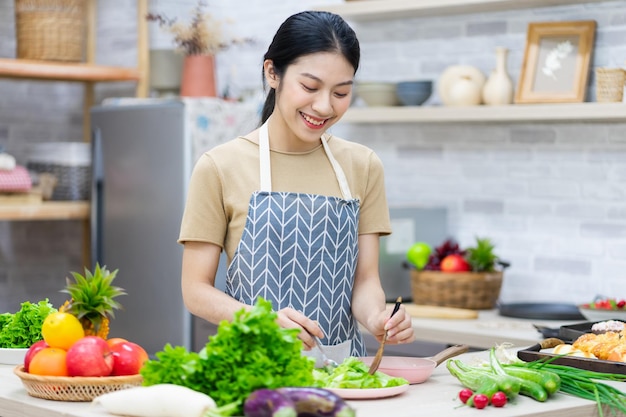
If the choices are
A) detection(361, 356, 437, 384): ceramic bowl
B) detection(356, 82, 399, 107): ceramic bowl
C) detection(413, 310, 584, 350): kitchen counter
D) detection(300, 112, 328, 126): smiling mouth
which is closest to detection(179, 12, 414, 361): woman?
detection(300, 112, 328, 126): smiling mouth

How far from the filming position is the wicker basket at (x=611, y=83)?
4.07 m

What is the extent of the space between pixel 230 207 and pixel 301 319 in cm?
54

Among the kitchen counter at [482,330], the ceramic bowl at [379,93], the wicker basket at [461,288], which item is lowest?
the kitchen counter at [482,330]

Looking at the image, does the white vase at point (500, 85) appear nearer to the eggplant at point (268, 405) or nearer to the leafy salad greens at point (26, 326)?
the leafy salad greens at point (26, 326)

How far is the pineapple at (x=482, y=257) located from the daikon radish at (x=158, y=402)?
101 inches

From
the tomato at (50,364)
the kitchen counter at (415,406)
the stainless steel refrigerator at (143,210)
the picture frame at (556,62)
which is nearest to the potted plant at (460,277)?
the picture frame at (556,62)

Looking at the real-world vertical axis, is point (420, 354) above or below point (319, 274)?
below

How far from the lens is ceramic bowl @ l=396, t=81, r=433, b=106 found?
471cm

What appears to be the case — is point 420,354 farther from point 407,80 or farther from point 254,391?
point 254,391

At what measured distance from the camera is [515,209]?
15.1 ft

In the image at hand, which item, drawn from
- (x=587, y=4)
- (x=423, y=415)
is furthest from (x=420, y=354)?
(x=423, y=415)

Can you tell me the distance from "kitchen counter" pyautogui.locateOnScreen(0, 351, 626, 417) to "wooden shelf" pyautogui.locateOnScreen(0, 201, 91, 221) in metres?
2.64

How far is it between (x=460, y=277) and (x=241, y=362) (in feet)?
8.23

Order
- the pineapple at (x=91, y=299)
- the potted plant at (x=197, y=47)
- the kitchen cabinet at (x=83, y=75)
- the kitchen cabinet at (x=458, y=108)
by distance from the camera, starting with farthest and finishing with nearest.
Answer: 1. the potted plant at (x=197, y=47)
2. the kitchen cabinet at (x=83, y=75)
3. the kitchen cabinet at (x=458, y=108)
4. the pineapple at (x=91, y=299)
